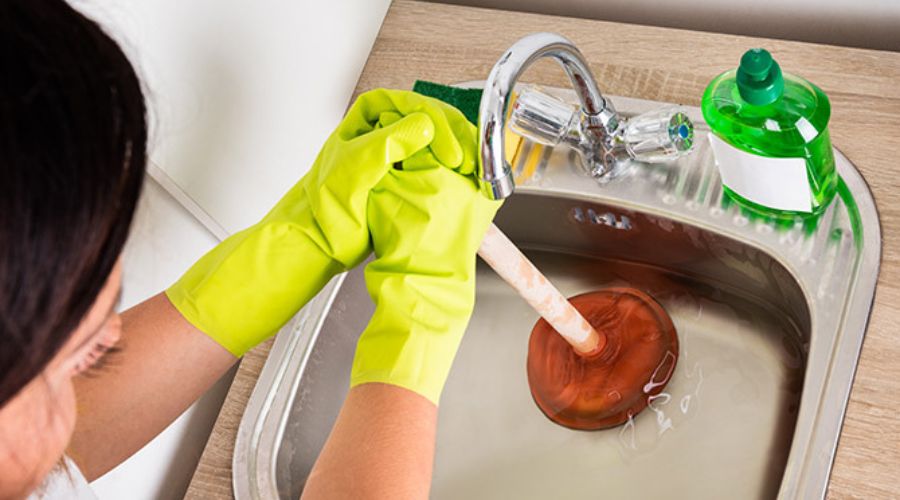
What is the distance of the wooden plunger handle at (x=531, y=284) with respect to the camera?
78 centimetres

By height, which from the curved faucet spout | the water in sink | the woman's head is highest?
the woman's head

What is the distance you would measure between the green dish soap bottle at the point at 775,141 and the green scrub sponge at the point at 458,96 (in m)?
0.21

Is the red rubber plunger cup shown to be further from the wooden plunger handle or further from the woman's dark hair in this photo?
the woman's dark hair

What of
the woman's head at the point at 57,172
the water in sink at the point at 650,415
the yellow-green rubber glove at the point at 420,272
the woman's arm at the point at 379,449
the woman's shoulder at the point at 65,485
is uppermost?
the woman's head at the point at 57,172

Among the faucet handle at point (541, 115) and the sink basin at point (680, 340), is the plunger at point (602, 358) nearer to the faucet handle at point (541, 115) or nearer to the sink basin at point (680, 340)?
the sink basin at point (680, 340)

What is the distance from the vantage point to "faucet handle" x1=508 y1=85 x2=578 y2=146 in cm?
81

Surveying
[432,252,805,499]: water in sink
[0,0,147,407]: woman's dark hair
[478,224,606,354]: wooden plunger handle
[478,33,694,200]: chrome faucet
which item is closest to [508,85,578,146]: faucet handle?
[478,33,694,200]: chrome faucet

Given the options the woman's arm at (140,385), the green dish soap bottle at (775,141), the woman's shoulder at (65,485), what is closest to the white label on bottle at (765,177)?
the green dish soap bottle at (775,141)

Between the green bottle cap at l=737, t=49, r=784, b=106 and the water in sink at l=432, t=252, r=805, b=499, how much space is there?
0.26 metres

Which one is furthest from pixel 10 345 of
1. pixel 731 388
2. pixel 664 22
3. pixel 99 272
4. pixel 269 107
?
pixel 664 22

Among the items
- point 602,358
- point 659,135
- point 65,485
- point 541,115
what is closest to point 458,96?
point 541,115

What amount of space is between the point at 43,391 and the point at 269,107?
19.0 inches

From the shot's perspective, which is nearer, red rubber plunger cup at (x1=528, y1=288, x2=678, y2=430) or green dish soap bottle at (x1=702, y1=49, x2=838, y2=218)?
green dish soap bottle at (x1=702, y1=49, x2=838, y2=218)

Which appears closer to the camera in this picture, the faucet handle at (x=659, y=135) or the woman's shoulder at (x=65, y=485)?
the woman's shoulder at (x=65, y=485)
